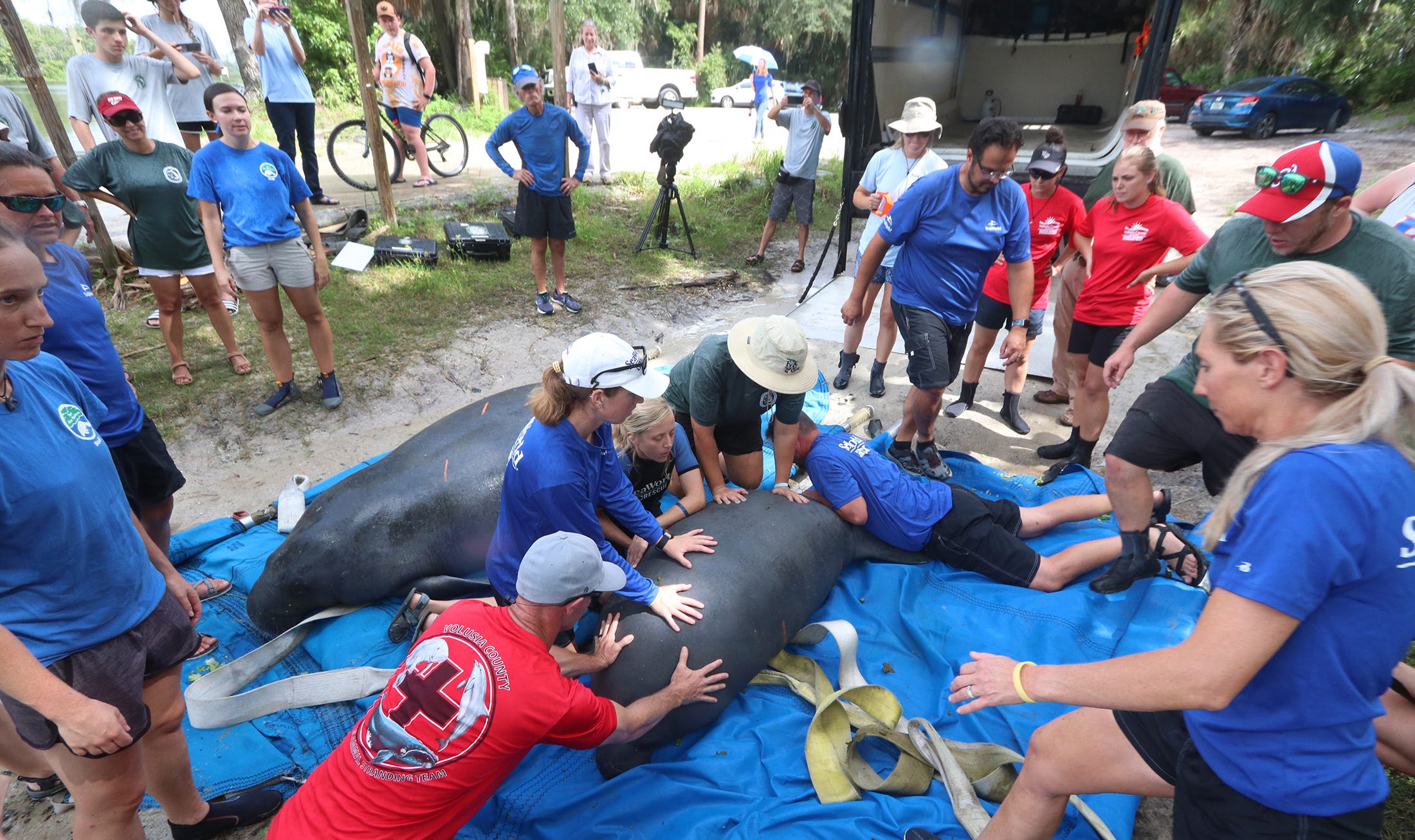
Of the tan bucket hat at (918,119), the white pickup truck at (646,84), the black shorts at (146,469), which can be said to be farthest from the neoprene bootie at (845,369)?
the white pickup truck at (646,84)

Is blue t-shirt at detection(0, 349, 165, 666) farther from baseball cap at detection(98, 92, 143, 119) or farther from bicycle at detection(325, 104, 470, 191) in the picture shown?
bicycle at detection(325, 104, 470, 191)

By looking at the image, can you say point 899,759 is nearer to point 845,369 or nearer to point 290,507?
point 290,507

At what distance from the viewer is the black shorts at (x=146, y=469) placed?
3.07 meters

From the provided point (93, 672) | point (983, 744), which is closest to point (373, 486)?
point (93, 672)

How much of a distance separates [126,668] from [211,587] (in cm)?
183

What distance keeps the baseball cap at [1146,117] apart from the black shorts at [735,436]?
340cm

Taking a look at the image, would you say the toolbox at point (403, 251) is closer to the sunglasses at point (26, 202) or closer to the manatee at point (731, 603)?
the sunglasses at point (26, 202)

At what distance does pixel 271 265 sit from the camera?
15.5ft

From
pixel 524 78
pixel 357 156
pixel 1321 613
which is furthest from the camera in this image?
pixel 357 156

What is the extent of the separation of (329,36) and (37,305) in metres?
19.9

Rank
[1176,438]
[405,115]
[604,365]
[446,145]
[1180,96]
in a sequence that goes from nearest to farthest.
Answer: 1. [604,365]
2. [1176,438]
3. [405,115]
4. [446,145]
5. [1180,96]

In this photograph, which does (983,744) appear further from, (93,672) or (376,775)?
(93,672)

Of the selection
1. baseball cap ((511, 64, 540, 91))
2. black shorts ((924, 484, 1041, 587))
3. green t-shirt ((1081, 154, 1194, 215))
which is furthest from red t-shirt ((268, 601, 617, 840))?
baseball cap ((511, 64, 540, 91))

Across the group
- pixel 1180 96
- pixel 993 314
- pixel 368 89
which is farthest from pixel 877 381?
pixel 1180 96
